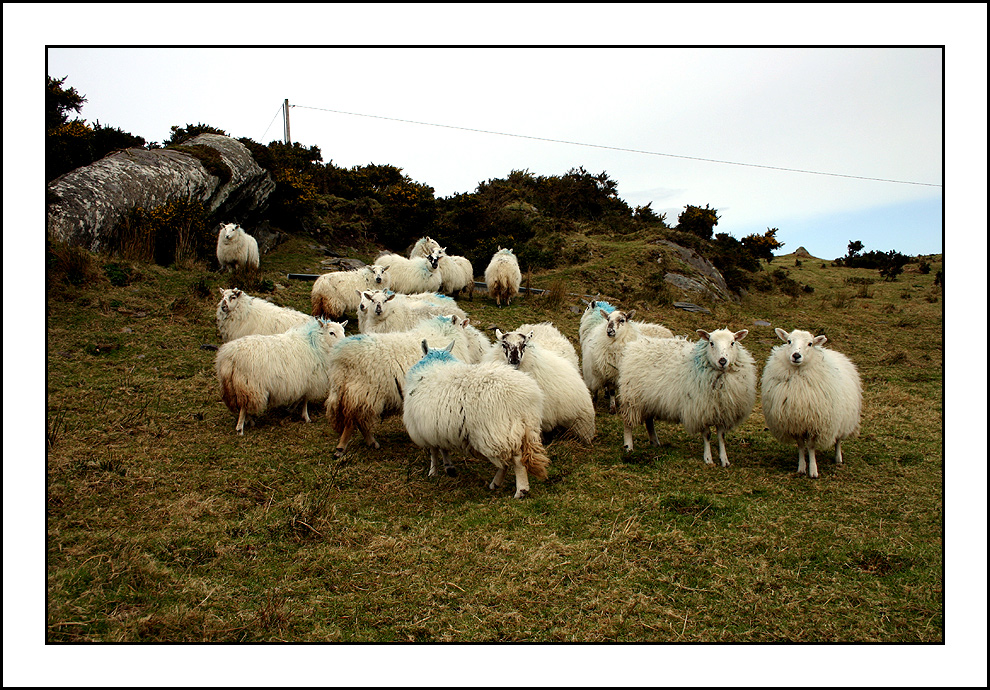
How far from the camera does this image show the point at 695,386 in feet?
25.0

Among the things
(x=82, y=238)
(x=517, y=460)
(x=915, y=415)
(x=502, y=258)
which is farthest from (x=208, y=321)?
(x=915, y=415)

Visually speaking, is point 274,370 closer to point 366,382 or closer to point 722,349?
point 366,382

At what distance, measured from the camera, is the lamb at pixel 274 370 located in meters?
8.12

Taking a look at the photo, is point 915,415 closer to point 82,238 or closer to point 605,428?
point 605,428

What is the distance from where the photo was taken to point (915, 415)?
9.46 metres

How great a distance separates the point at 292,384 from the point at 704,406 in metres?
5.46

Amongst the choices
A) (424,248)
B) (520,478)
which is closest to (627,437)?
(520,478)

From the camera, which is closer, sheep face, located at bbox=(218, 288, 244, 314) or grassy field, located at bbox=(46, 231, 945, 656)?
grassy field, located at bbox=(46, 231, 945, 656)

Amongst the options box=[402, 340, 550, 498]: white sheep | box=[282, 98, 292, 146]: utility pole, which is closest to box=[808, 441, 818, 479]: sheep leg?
box=[402, 340, 550, 498]: white sheep

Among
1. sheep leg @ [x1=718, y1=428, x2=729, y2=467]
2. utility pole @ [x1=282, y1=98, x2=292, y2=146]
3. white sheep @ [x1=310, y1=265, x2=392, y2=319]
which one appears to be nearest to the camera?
sheep leg @ [x1=718, y1=428, x2=729, y2=467]

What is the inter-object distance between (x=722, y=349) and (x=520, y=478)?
2.96m

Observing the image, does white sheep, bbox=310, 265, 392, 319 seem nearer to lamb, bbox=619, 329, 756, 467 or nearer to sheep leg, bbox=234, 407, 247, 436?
sheep leg, bbox=234, 407, 247, 436

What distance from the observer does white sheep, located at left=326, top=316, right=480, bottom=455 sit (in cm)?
766

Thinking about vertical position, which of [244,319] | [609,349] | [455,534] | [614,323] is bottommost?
[455,534]
